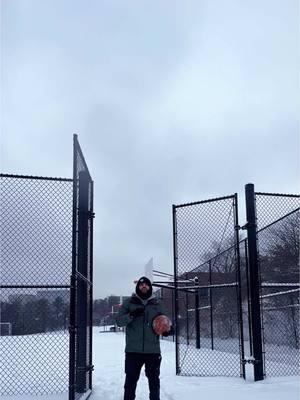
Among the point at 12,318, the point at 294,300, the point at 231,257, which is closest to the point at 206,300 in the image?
the point at 231,257

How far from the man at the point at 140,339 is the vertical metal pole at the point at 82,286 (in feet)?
4.75

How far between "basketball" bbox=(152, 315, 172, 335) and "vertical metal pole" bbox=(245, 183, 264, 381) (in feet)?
10.8

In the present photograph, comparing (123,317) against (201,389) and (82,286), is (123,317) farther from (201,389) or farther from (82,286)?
(201,389)

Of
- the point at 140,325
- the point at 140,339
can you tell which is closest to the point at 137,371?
the point at 140,339

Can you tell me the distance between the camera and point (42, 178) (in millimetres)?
6832

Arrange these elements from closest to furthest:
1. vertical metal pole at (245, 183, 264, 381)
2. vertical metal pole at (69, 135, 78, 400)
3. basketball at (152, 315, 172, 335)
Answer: vertical metal pole at (69, 135, 78, 400) < basketball at (152, 315, 172, 335) < vertical metal pole at (245, 183, 264, 381)

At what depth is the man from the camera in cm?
550

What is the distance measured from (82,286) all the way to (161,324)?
220 cm

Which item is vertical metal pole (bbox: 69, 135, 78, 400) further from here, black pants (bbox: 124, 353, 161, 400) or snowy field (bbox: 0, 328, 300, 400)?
snowy field (bbox: 0, 328, 300, 400)

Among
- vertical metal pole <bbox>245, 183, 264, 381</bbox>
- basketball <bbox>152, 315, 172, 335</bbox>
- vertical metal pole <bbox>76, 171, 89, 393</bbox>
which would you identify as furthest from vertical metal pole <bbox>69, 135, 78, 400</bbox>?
vertical metal pole <bbox>245, 183, 264, 381</bbox>

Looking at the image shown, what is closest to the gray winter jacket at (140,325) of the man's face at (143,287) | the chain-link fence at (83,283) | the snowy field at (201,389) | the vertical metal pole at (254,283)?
the man's face at (143,287)

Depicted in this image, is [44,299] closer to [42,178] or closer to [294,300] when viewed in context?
[42,178]

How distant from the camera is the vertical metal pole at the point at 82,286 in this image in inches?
270

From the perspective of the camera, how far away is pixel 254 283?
8.45 m
